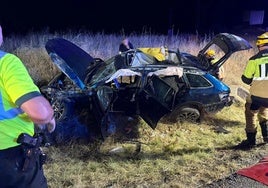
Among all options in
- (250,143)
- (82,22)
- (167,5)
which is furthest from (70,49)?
(167,5)

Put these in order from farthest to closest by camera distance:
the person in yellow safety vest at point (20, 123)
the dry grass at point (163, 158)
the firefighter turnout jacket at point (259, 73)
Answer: the firefighter turnout jacket at point (259, 73)
the dry grass at point (163, 158)
the person in yellow safety vest at point (20, 123)

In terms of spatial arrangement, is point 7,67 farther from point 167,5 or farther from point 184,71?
point 167,5

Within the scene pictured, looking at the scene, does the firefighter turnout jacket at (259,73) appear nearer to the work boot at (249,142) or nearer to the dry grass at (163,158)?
the work boot at (249,142)

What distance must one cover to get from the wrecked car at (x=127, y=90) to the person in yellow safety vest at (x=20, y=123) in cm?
343

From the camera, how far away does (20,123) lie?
2.48m

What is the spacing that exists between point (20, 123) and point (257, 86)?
4326 mm

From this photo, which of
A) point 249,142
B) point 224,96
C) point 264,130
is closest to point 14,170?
point 249,142

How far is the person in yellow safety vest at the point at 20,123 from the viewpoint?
225cm

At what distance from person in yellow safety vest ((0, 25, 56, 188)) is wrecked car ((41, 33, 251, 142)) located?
11.2 ft

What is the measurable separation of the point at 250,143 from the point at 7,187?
456 centimetres

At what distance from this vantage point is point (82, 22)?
1703cm

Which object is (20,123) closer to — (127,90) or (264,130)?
(127,90)

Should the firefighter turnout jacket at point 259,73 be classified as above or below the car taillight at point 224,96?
above

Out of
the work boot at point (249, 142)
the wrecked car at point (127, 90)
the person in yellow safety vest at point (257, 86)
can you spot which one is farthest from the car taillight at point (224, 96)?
the work boot at point (249, 142)
